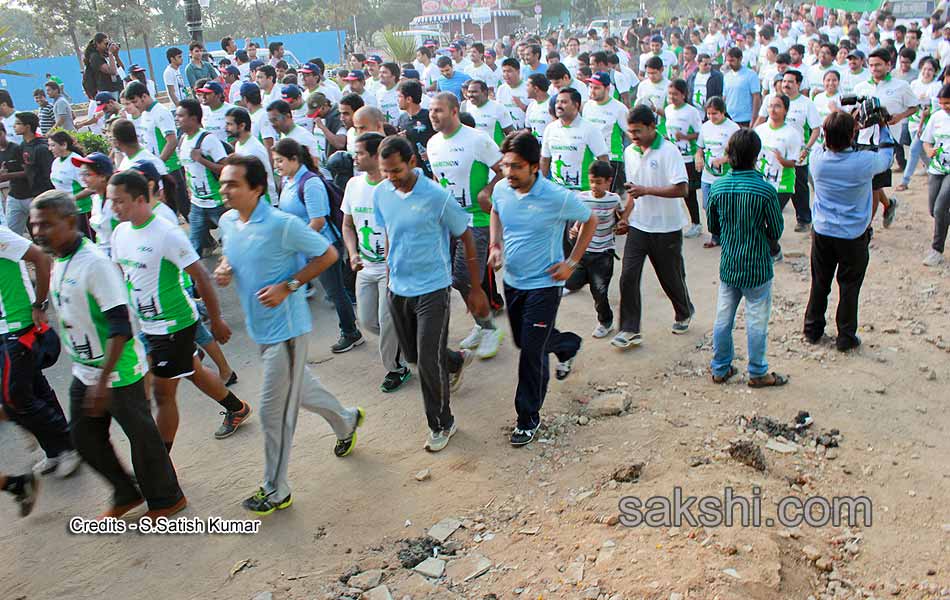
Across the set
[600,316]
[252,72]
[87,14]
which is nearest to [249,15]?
[87,14]

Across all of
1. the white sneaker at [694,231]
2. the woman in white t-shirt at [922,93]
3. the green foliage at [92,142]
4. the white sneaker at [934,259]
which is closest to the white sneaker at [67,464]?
the white sneaker at [694,231]

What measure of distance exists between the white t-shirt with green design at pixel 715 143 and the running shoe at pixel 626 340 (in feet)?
8.63

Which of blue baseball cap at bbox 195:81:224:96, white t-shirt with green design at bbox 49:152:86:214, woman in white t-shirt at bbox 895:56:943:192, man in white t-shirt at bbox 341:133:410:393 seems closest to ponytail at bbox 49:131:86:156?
white t-shirt with green design at bbox 49:152:86:214

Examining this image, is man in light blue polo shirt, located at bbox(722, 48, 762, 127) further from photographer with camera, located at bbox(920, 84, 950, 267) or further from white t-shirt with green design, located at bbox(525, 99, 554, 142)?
white t-shirt with green design, located at bbox(525, 99, 554, 142)

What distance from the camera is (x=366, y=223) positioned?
575 cm

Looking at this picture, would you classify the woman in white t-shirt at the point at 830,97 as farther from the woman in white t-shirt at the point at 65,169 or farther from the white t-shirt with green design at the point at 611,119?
the woman in white t-shirt at the point at 65,169

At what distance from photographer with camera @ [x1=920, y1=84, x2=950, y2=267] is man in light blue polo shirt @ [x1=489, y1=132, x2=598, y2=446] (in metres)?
4.53

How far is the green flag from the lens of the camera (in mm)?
27986

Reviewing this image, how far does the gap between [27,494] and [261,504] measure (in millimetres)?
1337

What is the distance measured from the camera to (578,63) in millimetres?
13406

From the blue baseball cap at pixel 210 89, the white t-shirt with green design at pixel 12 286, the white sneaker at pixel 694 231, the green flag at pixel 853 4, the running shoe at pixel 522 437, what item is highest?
the green flag at pixel 853 4

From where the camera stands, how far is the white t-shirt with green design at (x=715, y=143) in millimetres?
8312

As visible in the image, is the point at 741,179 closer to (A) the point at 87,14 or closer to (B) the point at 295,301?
(B) the point at 295,301

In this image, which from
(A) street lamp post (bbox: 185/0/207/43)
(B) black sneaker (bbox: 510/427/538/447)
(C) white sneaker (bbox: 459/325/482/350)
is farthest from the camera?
(A) street lamp post (bbox: 185/0/207/43)
